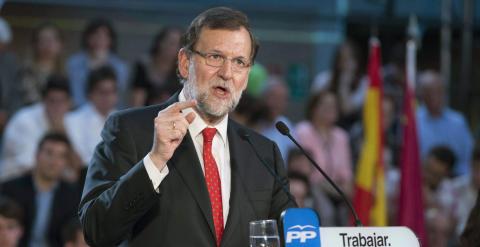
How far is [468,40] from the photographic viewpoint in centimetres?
970

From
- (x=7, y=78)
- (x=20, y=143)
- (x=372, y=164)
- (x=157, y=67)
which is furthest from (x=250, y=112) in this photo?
(x=7, y=78)

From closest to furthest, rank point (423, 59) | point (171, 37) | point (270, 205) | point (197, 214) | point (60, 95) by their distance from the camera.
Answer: point (197, 214) < point (270, 205) < point (60, 95) < point (171, 37) < point (423, 59)

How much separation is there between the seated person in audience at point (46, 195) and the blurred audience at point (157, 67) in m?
1.03

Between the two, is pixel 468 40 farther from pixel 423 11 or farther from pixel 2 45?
pixel 2 45

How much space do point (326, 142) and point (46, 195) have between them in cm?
233

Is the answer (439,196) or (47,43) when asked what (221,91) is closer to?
(47,43)

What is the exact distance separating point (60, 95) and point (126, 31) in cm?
119

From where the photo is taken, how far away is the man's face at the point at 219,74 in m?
3.65

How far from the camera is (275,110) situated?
28.3 ft

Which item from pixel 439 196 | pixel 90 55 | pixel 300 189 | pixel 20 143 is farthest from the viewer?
pixel 439 196

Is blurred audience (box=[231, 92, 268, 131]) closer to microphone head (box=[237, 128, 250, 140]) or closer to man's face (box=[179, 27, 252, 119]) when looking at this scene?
microphone head (box=[237, 128, 250, 140])

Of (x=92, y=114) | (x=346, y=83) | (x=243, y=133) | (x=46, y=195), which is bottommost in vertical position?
(x=46, y=195)

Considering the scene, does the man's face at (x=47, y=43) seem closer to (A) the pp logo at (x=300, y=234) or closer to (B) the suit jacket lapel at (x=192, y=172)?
(B) the suit jacket lapel at (x=192, y=172)

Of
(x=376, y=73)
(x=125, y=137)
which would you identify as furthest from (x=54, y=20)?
(x=125, y=137)
